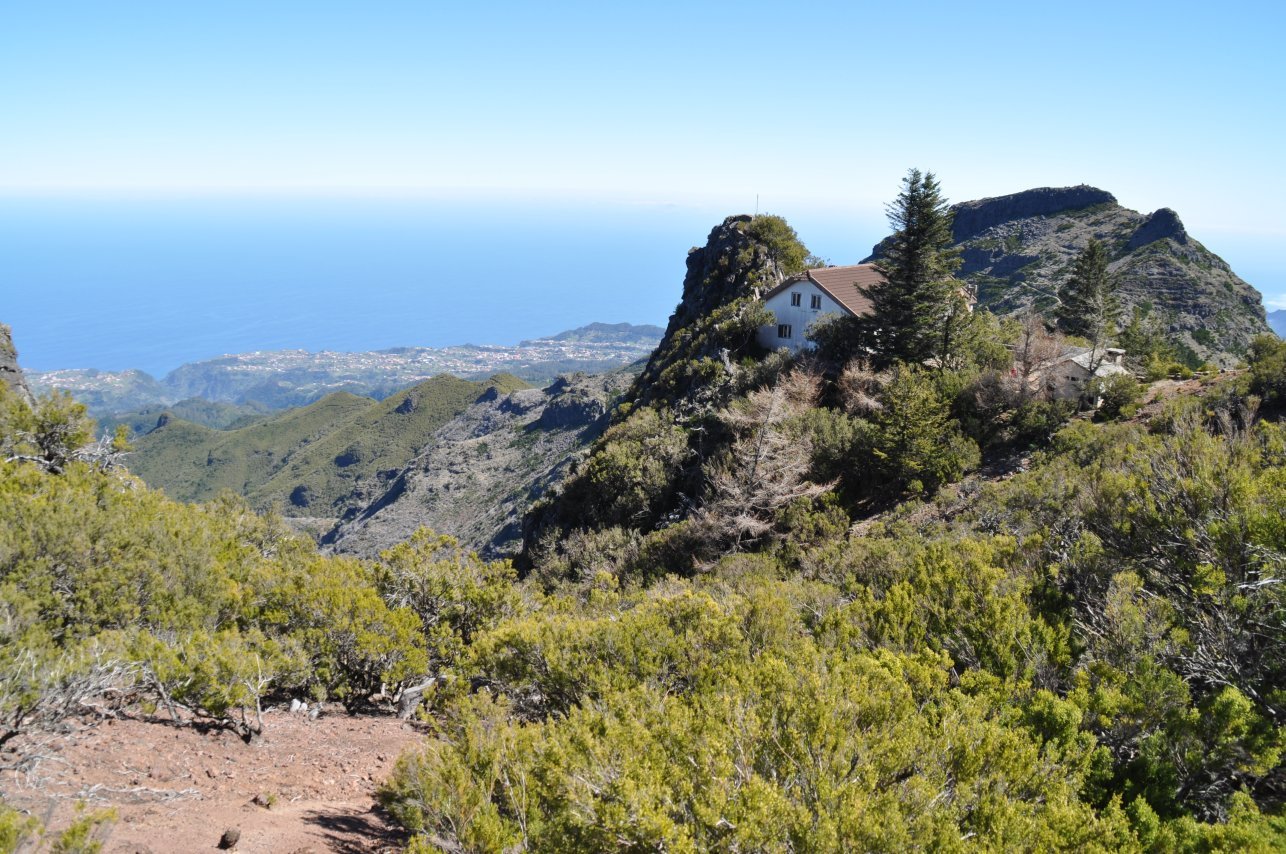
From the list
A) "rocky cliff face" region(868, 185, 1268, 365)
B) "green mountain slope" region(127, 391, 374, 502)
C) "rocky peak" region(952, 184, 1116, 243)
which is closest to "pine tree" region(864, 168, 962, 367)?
"rocky cliff face" region(868, 185, 1268, 365)

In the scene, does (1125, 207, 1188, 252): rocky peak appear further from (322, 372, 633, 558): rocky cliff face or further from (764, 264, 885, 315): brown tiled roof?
(322, 372, 633, 558): rocky cliff face

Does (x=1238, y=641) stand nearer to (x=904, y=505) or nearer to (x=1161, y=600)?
(x=1161, y=600)

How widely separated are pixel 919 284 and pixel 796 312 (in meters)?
9.74

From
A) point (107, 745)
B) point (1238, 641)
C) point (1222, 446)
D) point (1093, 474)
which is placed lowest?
point (107, 745)

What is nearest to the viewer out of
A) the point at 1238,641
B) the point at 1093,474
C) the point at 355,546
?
the point at 1238,641

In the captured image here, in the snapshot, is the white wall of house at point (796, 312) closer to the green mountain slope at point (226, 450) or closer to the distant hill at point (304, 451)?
the distant hill at point (304, 451)

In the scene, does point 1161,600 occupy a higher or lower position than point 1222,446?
lower

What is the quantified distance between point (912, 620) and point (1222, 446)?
6794mm

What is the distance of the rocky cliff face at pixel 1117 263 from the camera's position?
63719mm

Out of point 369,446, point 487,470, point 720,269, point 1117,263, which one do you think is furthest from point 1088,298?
point 369,446

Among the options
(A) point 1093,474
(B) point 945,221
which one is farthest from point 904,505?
(B) point 945,221

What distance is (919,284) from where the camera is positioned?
31.4m

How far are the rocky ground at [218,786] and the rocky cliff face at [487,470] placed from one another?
45.2 meters

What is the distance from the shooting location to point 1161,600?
9383 mm
